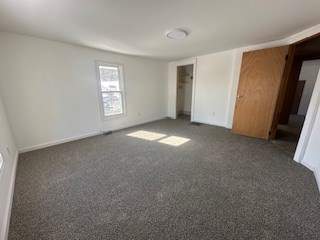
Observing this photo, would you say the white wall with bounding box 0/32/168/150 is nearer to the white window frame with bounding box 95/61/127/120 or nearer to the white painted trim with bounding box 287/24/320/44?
the white window frame with bounding box 95/61/127/120

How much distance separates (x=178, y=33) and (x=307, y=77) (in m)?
6.21

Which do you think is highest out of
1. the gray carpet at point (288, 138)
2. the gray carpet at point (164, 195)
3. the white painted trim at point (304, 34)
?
the white painted trim at point (304, 34)

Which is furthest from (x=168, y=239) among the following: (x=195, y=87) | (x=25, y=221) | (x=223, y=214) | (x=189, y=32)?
(x=195, y=87)

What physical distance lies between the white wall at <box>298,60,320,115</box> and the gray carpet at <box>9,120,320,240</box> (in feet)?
15.1

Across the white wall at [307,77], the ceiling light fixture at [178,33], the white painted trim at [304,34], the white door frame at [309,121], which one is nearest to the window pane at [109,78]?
the ceiling light fixture at [178,33]

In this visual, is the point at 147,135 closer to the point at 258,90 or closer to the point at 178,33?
the point at 178,33

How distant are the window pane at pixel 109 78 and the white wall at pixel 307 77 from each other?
683cm

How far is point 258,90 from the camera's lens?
3.04m

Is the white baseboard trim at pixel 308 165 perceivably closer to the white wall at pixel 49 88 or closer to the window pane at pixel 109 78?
the white wall at pixel 49 88

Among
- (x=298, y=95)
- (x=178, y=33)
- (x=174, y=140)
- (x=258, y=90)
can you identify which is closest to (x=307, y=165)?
(x=258, y=90)

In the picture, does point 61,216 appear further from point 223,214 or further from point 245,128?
point 245,128

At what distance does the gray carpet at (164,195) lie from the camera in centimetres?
124

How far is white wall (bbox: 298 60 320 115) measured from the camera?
523cm

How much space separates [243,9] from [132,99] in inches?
125
